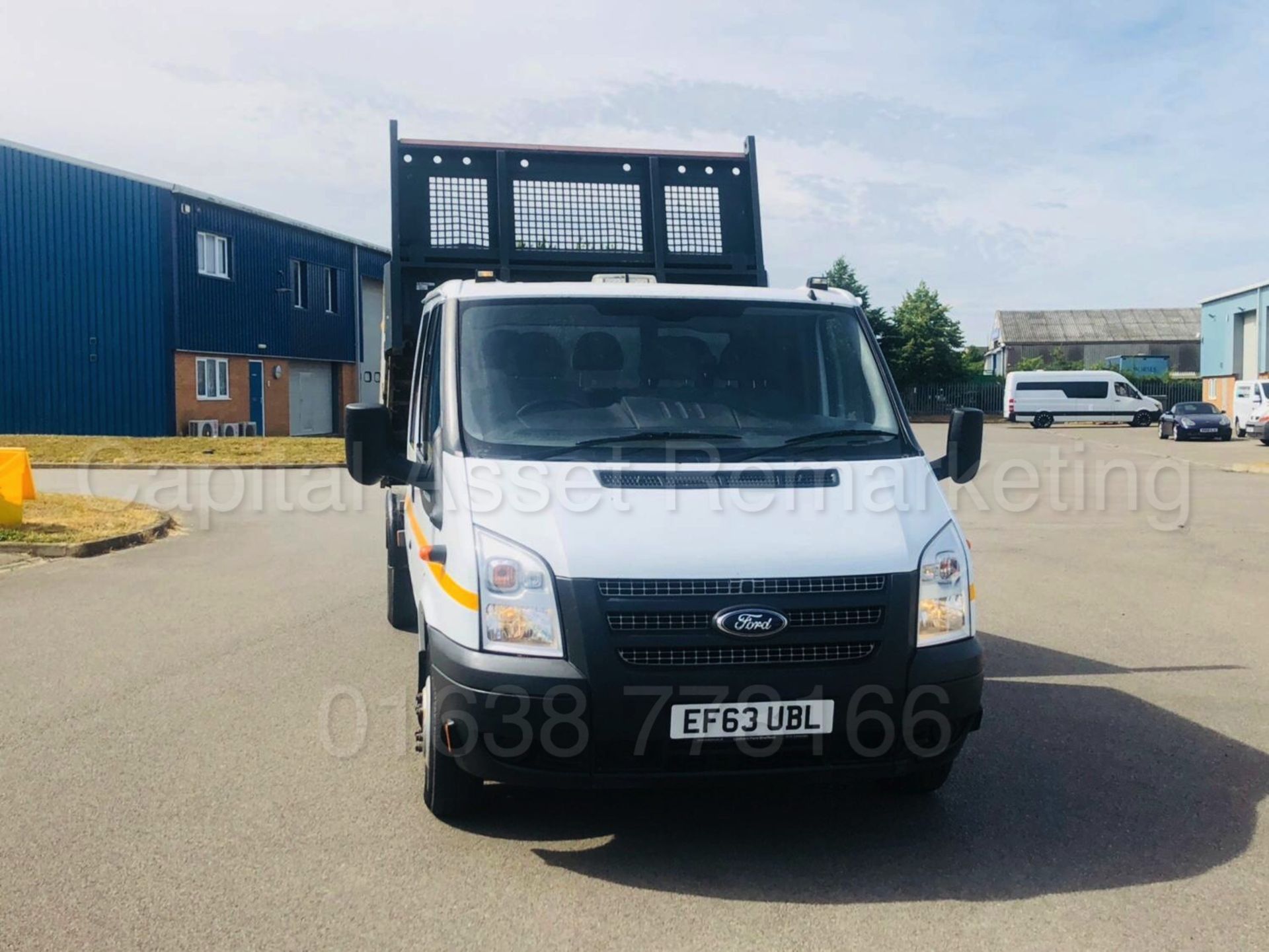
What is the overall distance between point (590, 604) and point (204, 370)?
34.4 meters

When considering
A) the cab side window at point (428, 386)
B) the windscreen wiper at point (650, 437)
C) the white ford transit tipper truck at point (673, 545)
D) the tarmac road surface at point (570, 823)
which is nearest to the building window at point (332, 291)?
the tarmac road surface at point (570, 823)

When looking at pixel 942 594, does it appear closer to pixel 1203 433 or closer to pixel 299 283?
pixel 299 283

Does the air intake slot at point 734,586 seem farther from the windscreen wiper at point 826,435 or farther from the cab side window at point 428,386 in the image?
the cab side window at point 428,386

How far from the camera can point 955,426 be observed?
5262mm

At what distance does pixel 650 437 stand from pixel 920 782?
1.64 m

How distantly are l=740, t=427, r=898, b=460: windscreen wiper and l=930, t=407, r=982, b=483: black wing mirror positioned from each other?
35cm

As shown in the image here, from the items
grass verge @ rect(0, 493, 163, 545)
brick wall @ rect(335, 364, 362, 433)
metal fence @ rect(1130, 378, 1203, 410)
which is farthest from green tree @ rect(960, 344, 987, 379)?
grass verge @ rect(0, 493, 163, 545)

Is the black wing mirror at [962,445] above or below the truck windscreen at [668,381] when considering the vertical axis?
below

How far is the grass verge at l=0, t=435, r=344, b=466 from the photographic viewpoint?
24906 millimetres

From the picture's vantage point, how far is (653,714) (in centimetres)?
394

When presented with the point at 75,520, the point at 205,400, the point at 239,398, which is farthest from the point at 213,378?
the point at 75,520

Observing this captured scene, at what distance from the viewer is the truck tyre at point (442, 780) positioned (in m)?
4.35

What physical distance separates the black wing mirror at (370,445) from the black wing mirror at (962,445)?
216 cm

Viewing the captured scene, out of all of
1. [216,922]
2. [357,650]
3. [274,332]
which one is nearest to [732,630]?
[216,922]
